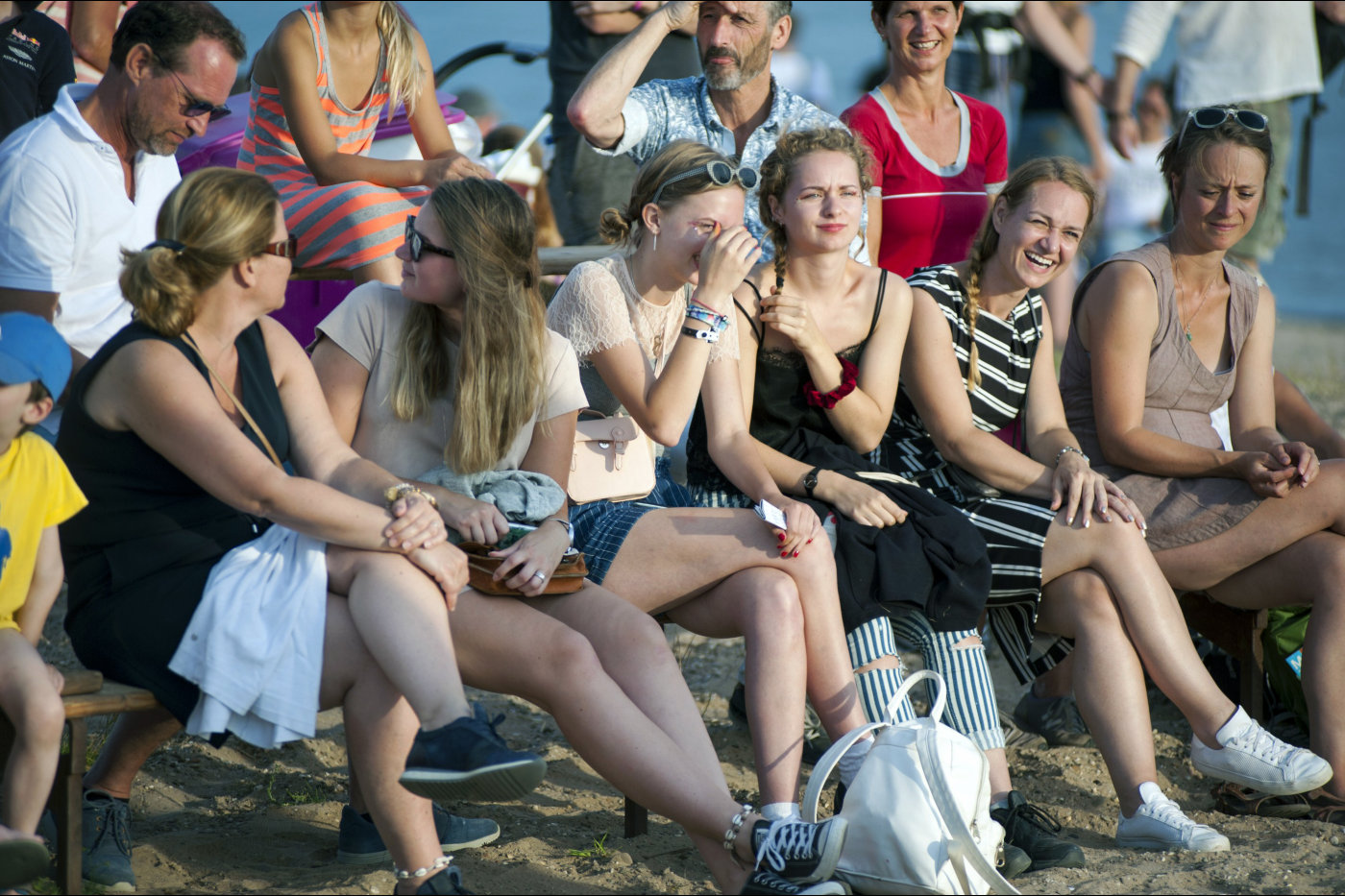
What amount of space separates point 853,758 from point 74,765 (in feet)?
4.92

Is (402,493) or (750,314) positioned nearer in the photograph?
(402,493)

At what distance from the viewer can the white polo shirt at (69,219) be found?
3072mm

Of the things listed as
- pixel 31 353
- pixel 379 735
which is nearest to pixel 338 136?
pixel 31 353

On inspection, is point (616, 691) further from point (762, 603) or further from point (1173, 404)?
point (1173, 404)

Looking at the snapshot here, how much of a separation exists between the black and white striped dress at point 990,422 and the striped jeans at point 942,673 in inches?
8.5

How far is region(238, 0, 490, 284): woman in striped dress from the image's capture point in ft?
11.7

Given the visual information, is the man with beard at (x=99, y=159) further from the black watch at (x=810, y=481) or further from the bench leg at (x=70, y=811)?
the black watch at (x=810, y=481)

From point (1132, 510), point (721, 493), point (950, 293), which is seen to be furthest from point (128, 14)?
point (1132, 510)

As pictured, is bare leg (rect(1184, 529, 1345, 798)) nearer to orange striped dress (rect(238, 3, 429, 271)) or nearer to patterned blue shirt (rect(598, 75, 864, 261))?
patterned blue shirt (rect(598, 75, 864, 261))

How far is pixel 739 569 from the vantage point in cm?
279

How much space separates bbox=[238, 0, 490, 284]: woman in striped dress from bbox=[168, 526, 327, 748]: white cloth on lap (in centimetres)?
139

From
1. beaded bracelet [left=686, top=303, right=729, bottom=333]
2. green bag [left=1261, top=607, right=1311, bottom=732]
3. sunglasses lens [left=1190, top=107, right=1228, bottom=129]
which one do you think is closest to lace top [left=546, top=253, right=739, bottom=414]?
beaded bracelet [left=686, top=303, right=729, bottom=333]

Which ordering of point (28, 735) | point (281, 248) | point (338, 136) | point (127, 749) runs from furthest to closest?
point (338, 136) → point (127, 749) → point (281, 248) → point (28, 735)

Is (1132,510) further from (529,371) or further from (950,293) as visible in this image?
(529,371)
